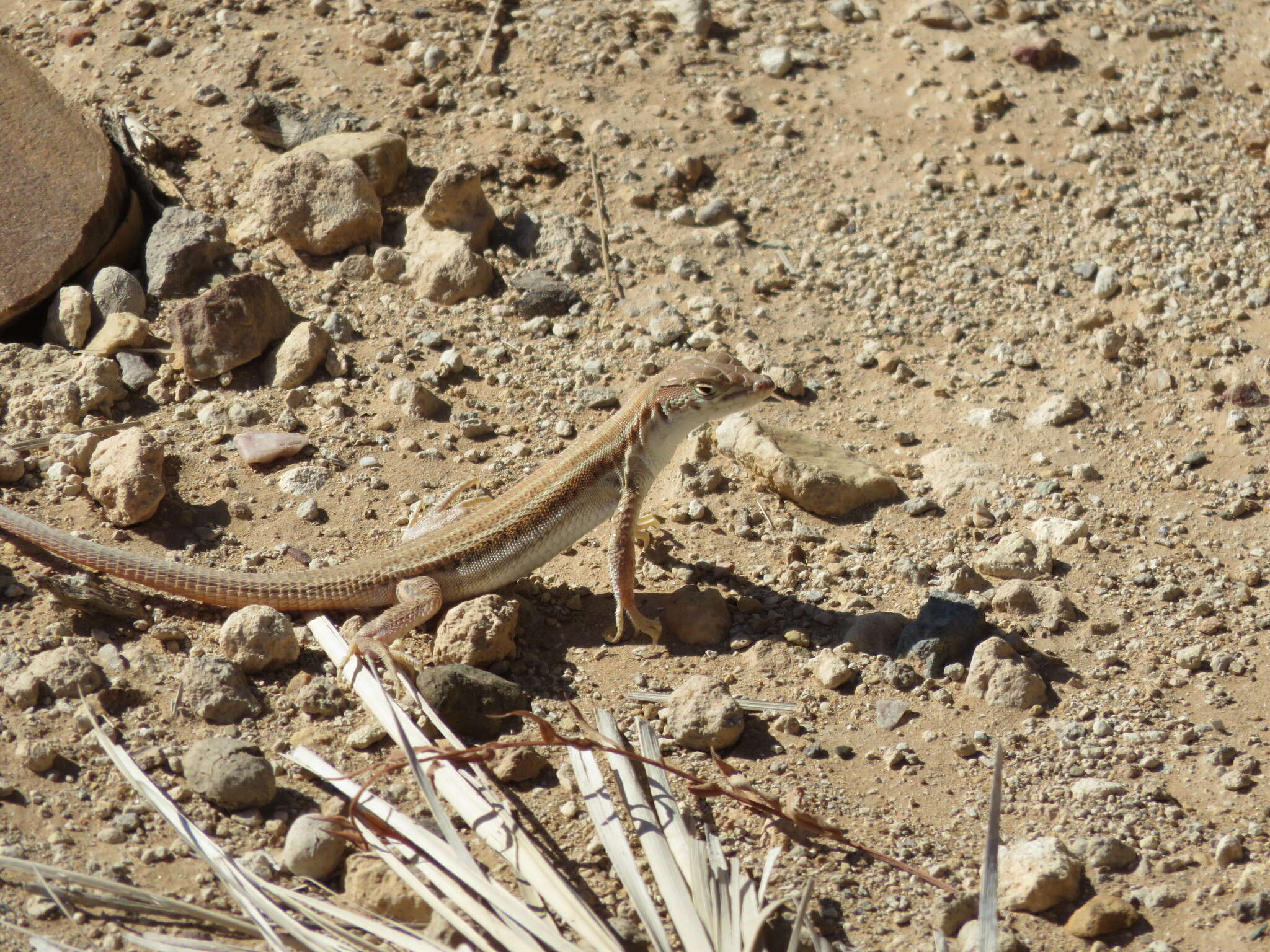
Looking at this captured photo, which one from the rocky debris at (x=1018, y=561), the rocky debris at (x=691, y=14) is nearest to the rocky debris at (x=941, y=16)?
the rocky debris at (x=691, y=14)

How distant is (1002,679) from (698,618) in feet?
4.18

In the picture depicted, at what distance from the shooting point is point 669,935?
3.49 metres

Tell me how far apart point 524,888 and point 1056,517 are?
125 inches

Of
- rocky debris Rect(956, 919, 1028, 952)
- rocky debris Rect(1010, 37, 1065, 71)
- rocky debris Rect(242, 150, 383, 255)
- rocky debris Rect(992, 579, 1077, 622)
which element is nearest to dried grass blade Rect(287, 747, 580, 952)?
rocky debris Rect(956, 919, 1028, 952)

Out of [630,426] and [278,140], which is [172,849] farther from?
[278,140]

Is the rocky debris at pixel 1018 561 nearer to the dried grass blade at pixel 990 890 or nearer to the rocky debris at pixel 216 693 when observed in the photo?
the dried grass blade at pixel 990 890

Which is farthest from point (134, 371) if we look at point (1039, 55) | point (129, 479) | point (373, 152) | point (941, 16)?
point (1039, 55)

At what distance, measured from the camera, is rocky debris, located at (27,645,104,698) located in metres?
4.29

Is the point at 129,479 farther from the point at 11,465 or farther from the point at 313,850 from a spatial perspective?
the point at 313,850

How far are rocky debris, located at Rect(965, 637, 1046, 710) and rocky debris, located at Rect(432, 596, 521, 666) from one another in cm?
186

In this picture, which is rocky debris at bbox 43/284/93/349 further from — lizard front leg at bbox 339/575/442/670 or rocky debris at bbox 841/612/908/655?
rocky debris at bbox 841/612/908/655

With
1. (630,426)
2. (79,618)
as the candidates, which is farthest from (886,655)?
(79,618)

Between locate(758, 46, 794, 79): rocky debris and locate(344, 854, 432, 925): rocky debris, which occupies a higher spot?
locate(758, 46, 794, 79): rocky debris

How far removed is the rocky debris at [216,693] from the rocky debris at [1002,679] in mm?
2810
